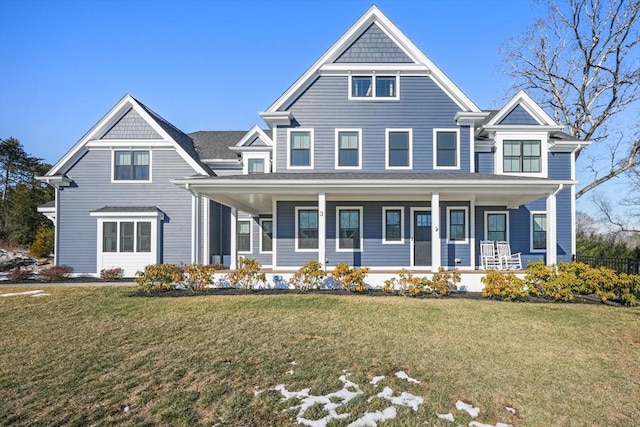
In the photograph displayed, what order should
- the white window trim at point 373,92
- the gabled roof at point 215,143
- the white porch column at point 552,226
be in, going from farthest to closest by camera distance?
1. the gabled roof at point 215,143
2. the white window trim at point 373,92
3. the white porch column at point 552,226

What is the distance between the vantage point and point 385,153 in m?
14.3

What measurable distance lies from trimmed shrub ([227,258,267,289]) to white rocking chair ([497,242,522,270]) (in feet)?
31.2

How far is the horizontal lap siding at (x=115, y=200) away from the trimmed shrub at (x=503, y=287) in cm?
1173

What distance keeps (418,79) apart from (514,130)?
452 cm

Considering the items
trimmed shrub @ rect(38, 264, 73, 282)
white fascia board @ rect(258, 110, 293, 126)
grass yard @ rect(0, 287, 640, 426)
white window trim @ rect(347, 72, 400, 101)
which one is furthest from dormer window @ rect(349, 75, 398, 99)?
trimmed shrub @ rect(38, 264, 73, 282)

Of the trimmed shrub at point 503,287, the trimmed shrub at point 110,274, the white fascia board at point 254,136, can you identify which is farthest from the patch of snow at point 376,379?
the white fascia board at point 254,136

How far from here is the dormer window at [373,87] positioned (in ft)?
46.9

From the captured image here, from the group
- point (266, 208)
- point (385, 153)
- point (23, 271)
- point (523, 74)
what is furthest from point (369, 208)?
point (523, 74)

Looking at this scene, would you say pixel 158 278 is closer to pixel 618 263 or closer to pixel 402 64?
pixel 402 64

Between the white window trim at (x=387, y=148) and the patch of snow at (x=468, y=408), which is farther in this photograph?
the white window trim at (x=387, y=148)

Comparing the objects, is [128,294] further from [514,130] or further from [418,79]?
[514,130]

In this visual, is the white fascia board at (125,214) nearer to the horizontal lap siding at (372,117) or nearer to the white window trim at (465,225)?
the horizontal lap siding at (372,117)

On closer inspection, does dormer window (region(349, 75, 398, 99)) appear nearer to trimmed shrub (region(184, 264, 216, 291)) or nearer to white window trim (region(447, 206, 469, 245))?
white window trim (region(447, 206, 469, 245))

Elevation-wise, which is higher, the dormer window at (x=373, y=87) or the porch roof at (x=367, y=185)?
the dormer window at (x=373, y=87)
